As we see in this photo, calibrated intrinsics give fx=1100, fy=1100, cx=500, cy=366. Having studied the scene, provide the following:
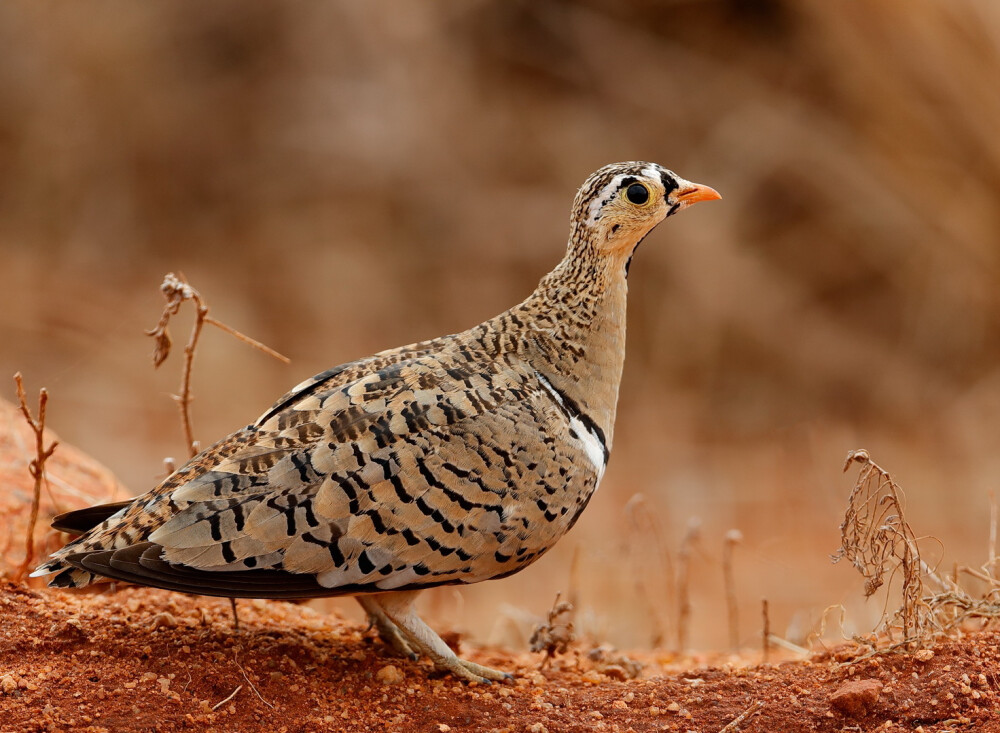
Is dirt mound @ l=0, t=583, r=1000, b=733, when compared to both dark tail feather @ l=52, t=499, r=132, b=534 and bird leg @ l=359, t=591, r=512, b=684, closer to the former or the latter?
bird leg @ l=359, t=591, r=512, b=684

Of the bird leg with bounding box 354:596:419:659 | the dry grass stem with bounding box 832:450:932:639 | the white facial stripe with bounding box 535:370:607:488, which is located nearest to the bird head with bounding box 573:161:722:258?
the white facial stripe with bounding box 535:370:607:488

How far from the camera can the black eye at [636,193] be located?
14.2ft

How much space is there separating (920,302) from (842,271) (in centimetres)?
80

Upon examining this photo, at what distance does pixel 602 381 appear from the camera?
4375 mm

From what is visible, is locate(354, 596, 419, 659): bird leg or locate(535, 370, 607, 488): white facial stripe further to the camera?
locate(354, 596, 419, 659): bird leg

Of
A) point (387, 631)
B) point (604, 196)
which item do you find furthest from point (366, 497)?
point (604, 196)

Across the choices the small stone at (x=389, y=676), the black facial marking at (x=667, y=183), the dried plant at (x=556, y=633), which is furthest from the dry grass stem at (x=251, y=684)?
the black facial marking at (x=667, y=183)

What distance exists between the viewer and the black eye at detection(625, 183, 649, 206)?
4.32 metres

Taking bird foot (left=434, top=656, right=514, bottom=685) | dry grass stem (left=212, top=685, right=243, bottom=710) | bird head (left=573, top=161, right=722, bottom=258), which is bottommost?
dry grass stem (left=212, top=685, right=243, bottom=710)

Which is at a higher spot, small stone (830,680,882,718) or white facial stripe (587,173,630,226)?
white facial stripe (587,173,630,226)

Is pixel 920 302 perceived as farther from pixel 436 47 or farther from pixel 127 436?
pixel 127 436

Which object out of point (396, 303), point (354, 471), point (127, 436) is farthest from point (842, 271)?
point (354, 471)

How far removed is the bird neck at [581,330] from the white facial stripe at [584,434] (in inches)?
1.8

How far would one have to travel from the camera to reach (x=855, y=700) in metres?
3.53
